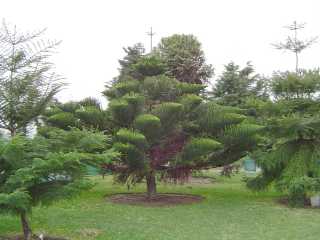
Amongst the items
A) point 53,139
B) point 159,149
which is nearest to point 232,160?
point 159,149

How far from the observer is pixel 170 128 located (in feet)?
31.9

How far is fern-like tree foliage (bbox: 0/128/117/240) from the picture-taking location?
4609mm

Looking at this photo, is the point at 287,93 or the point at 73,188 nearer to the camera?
the point at 73,188

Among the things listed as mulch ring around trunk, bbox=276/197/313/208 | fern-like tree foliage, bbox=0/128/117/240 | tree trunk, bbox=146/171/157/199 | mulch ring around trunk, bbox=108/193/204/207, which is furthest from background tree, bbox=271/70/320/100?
fern-like tree foliage, bbox=0/128/117/240

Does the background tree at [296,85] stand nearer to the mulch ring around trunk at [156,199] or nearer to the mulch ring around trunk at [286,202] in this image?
the mulch ring around trunk at [286,202]

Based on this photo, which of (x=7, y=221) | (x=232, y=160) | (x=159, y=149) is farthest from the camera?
(x=232, y=160)

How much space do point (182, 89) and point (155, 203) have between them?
2.36 metres

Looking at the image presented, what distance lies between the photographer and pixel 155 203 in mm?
9766

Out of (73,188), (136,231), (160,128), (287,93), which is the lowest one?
(136,231)

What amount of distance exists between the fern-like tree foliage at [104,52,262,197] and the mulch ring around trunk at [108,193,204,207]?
0.95 feet

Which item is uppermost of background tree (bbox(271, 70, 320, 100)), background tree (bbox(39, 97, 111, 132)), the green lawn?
background tree (bbox(271, 70, 320, 100))

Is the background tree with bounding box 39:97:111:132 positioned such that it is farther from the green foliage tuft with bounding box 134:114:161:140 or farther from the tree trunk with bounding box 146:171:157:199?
the tree trunk with bounding box 146:171:157:199

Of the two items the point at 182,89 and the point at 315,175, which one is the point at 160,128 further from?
the point at 315,175

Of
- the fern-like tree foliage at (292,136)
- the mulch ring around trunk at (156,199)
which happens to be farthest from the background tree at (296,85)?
the mulch ring around trunk at (156,199)
